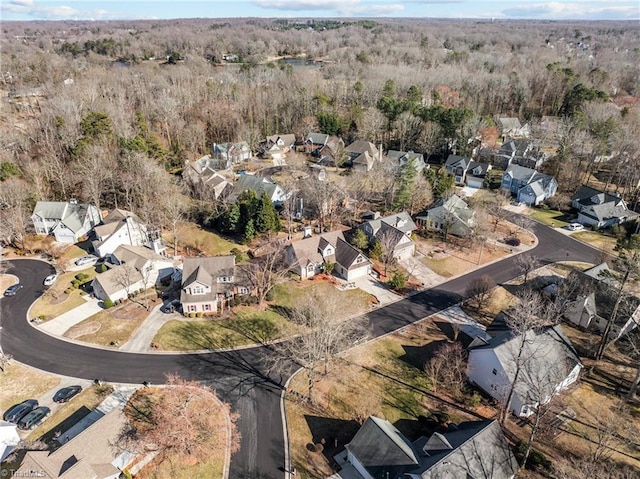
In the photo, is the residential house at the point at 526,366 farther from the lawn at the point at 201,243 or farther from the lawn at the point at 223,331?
the lawn at the point at 201,243

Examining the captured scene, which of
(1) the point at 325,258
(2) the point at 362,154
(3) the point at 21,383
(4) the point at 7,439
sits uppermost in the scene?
(2) the point at 362,154

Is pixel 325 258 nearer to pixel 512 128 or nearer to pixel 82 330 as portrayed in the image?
pixel 82 330

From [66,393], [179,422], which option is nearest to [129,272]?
[66,393]

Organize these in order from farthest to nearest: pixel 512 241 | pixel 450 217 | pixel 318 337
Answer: pixel 450 217 → pixel 512 241 → pixel 318 337

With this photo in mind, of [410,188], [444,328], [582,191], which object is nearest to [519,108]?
[582,191]

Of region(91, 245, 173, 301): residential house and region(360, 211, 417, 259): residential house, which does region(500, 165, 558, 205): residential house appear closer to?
region(360, 211, 417, 259): residential house

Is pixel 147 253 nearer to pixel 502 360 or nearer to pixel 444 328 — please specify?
pixel 444 328
